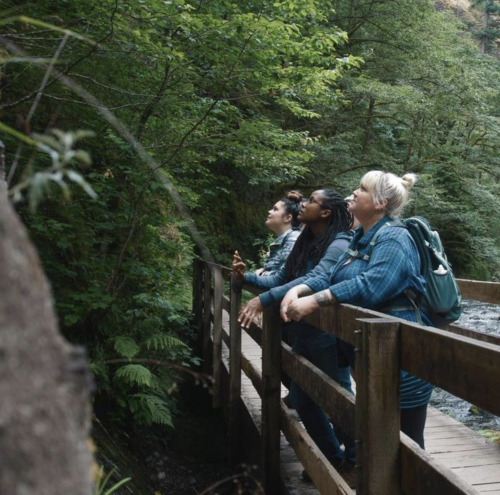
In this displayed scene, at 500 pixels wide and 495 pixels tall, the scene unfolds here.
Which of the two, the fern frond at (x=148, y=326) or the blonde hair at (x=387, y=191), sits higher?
the blonde hair at (x=387, y=191)

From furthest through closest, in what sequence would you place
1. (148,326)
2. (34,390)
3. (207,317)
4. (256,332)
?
(207,317) < (148,326) < (256,332) < (34,390)

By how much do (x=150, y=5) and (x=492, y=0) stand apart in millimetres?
45077

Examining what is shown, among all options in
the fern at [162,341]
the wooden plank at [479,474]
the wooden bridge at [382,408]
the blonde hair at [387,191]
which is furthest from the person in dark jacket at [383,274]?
the fern at [162,341]

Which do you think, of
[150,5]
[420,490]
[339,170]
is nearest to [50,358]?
[420,490]

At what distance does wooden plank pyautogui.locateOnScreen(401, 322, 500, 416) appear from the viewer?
1497 mm

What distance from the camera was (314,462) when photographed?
2.97 meters

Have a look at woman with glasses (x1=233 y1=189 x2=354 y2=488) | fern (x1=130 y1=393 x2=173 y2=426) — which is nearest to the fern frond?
fern (x1=130 y1=393 x2=173 y2=426)

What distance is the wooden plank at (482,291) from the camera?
4.84 meters

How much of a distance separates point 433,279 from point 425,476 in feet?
3.11

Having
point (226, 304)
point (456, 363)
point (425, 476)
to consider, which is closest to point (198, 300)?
point (226, 304)

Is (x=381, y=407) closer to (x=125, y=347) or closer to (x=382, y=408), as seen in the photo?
(x=382, y=408)

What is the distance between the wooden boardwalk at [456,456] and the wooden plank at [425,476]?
1314 mm

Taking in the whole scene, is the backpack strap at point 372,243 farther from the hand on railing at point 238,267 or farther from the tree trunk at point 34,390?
the tree trunk at point 34,390

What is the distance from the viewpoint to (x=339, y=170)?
14.4 metres
